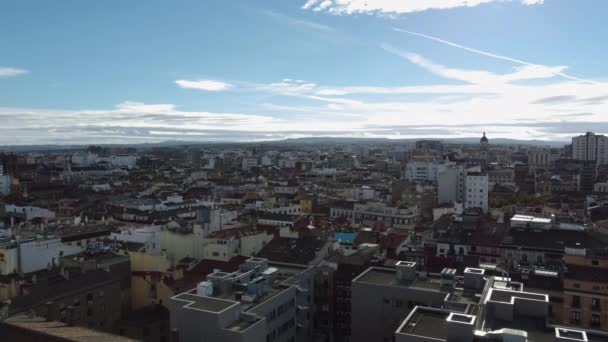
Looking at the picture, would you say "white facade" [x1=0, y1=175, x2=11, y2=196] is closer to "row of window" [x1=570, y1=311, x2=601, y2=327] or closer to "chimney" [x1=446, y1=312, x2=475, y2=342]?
"row of window" [x1=570, y1=311, x2=601, y2=327]

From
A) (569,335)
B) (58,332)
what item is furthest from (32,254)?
(569,335)

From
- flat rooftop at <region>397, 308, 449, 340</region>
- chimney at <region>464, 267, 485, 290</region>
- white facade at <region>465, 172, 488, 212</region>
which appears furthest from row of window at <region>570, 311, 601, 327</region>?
white facade at <region>465, 172, 488, 212</region>

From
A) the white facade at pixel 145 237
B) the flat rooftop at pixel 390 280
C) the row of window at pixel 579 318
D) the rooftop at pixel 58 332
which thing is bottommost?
the row of window at pixel 579 318

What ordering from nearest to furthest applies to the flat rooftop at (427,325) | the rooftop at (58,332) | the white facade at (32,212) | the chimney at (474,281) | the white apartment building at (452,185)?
the rooftop at (58,332) < the flat rooftop at (427,325) < the chimney at (474,281) < the white facade at (32,212) < the white apartment building at (452,185)

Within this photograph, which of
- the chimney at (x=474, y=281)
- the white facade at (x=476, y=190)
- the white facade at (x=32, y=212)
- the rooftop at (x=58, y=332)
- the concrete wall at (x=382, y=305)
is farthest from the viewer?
the white facade at (x=476, y=190)

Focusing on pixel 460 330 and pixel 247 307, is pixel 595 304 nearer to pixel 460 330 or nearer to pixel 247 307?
pixel 460 330

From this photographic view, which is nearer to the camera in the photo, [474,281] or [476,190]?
[474,281]

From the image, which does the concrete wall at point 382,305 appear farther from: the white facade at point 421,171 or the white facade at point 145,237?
the white facade at point 421,171

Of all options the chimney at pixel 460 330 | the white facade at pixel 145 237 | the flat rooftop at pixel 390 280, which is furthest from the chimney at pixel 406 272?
the white facade at pixel 145 237
